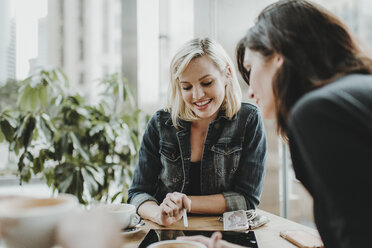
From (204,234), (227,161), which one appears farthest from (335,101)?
(227,161)

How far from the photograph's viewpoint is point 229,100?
1517 millimetres

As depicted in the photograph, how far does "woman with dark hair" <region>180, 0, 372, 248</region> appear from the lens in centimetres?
50

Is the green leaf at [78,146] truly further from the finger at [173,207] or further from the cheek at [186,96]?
the finger at [173,207]

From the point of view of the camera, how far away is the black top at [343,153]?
1.61 feet

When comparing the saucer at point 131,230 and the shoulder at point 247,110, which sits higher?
the shoulder at point 247,110

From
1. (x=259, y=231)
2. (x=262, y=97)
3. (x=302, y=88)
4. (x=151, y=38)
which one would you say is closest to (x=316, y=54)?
(x=302, y=88)

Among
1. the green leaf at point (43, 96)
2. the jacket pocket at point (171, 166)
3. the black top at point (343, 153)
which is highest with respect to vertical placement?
the green leaf at point (43, 96)

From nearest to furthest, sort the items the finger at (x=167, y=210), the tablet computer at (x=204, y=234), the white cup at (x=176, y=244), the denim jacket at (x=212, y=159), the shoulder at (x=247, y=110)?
1. the white cup at (x=176, y=244)
2. the tablet computer at (x=204, y=234)
3. the finger at (x=167, y=210)
4. the denim jacket at (x=212, y=159)
5. the shoulder at (x=247, y=110)

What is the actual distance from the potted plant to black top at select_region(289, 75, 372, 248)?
1595 millimetres

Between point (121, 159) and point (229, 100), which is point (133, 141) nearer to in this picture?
point (121, 159)

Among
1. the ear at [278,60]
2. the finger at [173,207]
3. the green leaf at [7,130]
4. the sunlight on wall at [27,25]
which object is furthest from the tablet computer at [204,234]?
the sunlight on wall at [27,25]

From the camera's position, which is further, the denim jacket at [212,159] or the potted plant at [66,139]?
the potted plant at [66,139]

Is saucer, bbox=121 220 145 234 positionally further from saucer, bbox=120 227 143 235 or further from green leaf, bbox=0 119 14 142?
green leaf, bbox=0 119 14 142

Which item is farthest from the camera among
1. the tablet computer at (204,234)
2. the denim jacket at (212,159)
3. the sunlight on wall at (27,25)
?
the sunlight on wall at (27,25)
